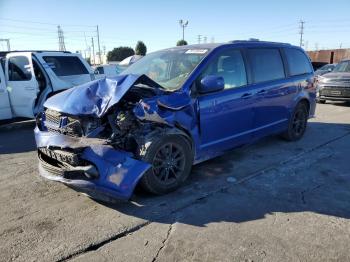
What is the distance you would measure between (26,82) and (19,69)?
526mm

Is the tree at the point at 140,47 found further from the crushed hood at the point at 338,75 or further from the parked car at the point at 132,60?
the crushed hood at the point at 338,75

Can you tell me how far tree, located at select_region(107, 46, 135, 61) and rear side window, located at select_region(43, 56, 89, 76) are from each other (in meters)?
46.3

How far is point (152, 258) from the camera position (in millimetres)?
3260

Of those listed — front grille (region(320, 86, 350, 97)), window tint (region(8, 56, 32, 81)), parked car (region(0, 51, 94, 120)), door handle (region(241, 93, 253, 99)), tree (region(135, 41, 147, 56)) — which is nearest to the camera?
door handle (region(241, 93, 253, 99))

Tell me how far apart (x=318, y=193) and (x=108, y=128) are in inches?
106

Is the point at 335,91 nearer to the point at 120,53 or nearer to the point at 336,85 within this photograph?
the point at 336,85

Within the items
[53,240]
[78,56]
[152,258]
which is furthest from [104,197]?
[78,56]

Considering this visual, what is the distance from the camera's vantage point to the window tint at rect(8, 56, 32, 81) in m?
9.55

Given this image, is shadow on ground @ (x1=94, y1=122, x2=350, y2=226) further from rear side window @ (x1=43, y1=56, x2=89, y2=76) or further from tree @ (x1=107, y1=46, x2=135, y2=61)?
tree @ (x1=107, y1=46, x2=135, y2=61)

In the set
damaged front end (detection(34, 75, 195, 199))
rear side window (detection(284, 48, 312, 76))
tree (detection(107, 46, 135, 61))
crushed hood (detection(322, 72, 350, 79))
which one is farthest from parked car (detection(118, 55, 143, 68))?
tree (detection(107, 46, 135, 61))

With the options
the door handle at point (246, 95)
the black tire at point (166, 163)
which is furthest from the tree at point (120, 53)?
the black tire at point (166, 163)

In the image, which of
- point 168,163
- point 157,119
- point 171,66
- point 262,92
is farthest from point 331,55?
point 157,119

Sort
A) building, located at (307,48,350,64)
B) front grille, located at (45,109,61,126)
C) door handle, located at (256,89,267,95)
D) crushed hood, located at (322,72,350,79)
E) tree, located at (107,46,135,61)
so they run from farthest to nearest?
tree, located at (107,46,135,61) → building, located at (307,48,350,64) → crushed hood, located at (322,72,350,79) → door handle, located at (256,89,267,95) → front grille, located at (45,109,61,126)

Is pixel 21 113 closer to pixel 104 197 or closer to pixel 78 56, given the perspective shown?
pixel 78 56
